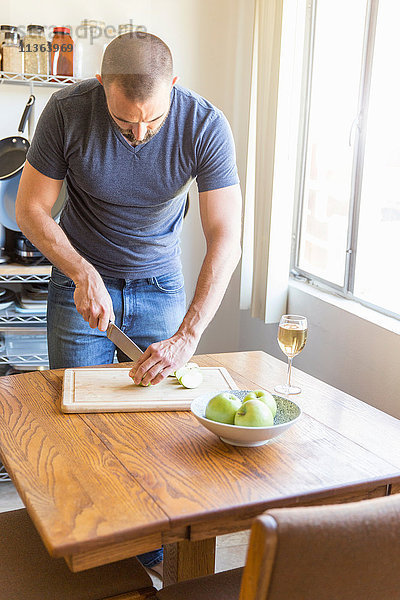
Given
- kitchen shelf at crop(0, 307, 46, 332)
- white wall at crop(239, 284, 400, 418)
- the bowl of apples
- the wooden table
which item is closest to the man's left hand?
the wooden table

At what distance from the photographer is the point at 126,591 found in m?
1.36

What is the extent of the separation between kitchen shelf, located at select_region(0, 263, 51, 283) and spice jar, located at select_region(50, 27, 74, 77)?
78 centimetres

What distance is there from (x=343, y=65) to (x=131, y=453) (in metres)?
1.96

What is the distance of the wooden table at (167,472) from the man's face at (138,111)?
2.21ft

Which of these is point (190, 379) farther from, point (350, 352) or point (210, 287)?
point (350, 352)

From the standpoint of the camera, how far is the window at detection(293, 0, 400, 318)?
2471 millimetres

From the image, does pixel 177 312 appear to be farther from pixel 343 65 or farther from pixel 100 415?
pixel 343 65

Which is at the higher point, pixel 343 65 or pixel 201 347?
pixel 343 65

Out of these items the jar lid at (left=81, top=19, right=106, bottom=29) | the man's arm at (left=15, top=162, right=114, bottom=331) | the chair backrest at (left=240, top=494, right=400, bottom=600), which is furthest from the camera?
the jar lid at (left=81, top=19, right=106, bottom=29)

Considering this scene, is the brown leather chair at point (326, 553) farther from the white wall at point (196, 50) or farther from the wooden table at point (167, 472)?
the white wall at point (196, 50)

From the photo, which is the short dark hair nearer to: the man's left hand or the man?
the man

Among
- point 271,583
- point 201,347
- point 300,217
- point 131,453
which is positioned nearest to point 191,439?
point 131,453

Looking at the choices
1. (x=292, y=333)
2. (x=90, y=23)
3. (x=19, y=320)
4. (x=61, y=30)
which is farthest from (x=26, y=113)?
(x=292, y=333)

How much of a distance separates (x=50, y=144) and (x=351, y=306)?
1.31 meters
